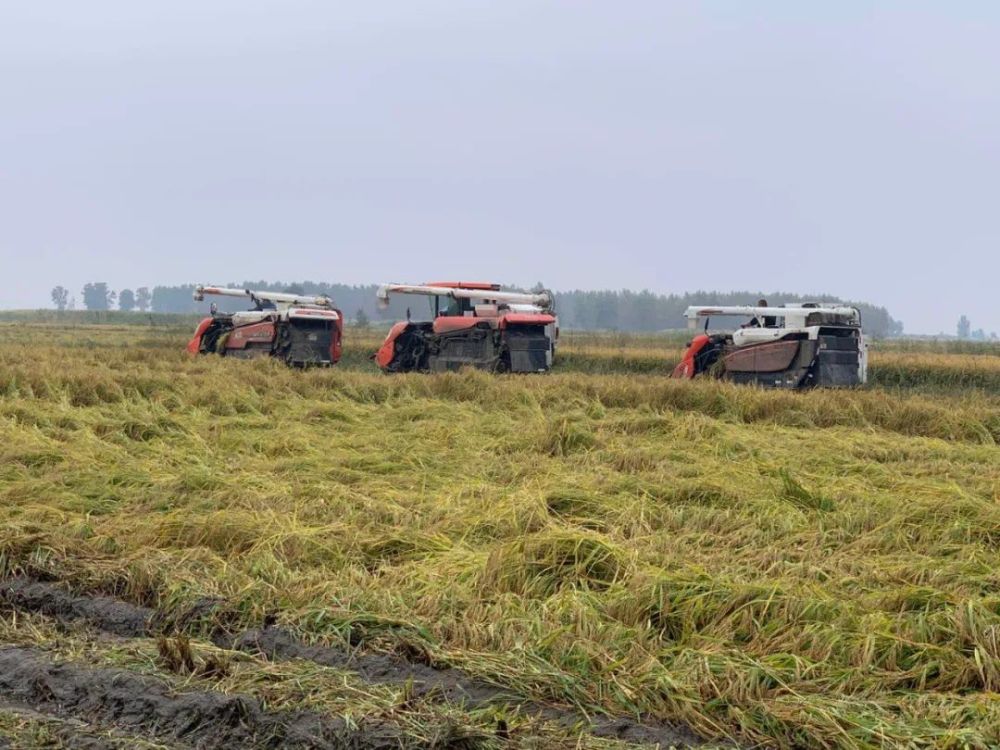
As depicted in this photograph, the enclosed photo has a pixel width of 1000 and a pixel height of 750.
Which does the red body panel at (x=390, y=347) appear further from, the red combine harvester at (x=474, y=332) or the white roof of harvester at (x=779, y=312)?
the white roof of harvester at (x=779, y=312)

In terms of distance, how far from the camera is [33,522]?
6359mm

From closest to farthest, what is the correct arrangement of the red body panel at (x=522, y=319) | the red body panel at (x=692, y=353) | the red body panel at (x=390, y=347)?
the red body panel at (x=692, y=353), the red body panel at (x=522, y=319), the red body panel at (x=390, y=347)

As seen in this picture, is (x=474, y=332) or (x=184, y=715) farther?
(x=474, y=332)

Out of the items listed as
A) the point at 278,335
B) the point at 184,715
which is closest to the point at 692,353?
the point at 278,335

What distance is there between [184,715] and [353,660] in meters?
0.76

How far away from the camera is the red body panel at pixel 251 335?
82.5 ft

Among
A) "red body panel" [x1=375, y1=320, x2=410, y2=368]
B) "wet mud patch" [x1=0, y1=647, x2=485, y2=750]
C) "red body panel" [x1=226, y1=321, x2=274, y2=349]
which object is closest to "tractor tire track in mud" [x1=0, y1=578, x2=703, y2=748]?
"wet mud patch" [x1=0, y1=647, x2=485, y2=750]

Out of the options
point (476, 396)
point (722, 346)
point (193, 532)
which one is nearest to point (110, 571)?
point (193, 532)

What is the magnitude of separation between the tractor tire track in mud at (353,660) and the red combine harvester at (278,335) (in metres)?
18.9

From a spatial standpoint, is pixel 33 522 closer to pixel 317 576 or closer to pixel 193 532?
pixel 193 532

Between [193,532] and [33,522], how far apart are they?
1049mm

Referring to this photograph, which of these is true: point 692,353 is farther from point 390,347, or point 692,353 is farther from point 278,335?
point 278,335

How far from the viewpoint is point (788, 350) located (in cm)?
1877

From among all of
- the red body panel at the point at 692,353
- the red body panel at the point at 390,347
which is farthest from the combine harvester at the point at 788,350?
the red body panel at the point at 390,347
